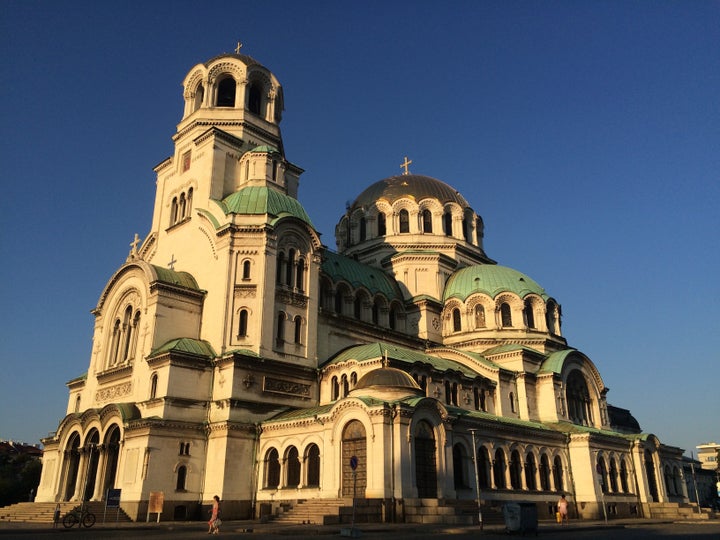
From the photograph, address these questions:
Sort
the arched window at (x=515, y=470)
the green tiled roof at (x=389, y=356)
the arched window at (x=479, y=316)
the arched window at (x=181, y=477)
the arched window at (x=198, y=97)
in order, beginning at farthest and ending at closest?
the arched window at (x=479, y=316), the arched window at (x=198, y=97), the arched window at (x=515, y=470), the green tiled roof at (x=389, y=356), the arched window at (x=181, y=477)

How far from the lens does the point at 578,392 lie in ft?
151

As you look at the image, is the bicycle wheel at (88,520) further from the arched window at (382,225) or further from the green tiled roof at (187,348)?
the arched window at (382,225)

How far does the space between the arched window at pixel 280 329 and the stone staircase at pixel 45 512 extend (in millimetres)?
11785

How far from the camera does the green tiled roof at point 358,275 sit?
A: 42.9 metres

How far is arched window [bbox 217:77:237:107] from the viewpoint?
151ft

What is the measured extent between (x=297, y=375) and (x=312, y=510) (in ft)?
32.3

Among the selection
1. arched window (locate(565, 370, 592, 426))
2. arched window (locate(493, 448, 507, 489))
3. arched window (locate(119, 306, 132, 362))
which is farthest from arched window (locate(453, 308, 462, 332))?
arched window (locate(119, 306, 132, 362))

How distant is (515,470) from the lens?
1420 inches

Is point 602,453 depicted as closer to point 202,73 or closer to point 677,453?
point 677,453

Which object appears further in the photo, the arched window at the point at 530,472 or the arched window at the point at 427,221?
the arched window at the point at 427,221

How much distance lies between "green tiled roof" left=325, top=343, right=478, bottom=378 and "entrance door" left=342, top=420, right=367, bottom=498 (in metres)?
5.93

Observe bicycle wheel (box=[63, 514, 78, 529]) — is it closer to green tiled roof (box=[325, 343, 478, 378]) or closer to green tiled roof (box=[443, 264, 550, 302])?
green tiled roof (box=[325, 343, 478, 378])

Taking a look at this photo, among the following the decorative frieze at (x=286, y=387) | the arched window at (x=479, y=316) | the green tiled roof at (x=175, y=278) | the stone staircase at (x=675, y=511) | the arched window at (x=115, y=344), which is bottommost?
the stone staircase at (x=675, y=511)

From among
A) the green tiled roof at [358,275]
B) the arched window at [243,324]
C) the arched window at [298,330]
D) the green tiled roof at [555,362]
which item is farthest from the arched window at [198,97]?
the green tiled roof at [555,362]
